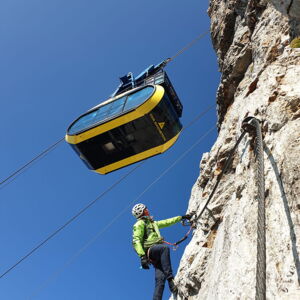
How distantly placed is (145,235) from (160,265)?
→ 26.8 inches

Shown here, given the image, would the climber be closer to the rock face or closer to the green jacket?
the green jacket

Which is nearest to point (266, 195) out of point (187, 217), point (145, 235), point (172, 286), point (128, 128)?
point (172, 286)

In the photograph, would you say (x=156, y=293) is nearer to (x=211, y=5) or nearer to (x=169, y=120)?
(x=169, y=120)

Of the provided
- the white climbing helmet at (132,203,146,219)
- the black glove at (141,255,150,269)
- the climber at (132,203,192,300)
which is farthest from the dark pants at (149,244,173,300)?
the white climbing helmet at (132,203,146,219)

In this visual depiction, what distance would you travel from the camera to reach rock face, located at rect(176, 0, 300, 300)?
3002 mm

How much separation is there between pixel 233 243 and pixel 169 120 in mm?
4981

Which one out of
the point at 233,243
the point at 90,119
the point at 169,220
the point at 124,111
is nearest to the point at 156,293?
the point at 169,220

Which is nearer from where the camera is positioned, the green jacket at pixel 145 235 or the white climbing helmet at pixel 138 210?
the green jacket at pixel 145 235

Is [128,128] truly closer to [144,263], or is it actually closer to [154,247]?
[154,247]

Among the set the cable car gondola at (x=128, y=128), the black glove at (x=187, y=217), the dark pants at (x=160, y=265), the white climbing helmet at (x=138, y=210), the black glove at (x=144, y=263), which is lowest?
the black glove at (x=187, y=217)

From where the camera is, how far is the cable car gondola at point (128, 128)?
8.12m

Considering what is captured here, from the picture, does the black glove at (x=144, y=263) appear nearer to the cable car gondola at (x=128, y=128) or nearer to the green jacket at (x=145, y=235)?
the green jacket at (x=145, y=235)

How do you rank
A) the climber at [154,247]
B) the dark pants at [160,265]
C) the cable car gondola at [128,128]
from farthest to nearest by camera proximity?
1. the cable car gondola at [128,128]
2. the climber at [154,247]
3. the dark pants at [160,265]

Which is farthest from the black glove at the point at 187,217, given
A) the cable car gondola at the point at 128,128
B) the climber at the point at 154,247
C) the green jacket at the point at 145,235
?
the cable car gondola at the point at 128,128
